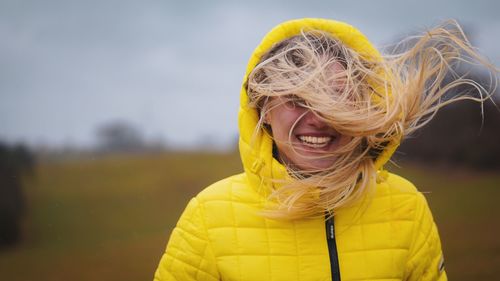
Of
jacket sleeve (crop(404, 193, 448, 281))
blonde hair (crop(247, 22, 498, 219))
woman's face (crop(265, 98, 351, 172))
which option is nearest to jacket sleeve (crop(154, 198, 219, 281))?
blonde hair (crop(247, 22, 498, 219))

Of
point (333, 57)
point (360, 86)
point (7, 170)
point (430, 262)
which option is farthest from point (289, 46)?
point (7, 170)

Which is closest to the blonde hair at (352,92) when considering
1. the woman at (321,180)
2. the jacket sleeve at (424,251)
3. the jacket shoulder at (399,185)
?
the woman at (321,180)

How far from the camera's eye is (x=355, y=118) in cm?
132

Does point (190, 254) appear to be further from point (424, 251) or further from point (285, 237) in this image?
point (424, 251)

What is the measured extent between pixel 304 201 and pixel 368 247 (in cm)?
24

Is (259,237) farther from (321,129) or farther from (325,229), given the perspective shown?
(321,129)

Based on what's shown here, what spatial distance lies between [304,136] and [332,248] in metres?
0.34

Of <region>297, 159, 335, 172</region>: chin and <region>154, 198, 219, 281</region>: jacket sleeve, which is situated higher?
<region>297, 159, 335, 172</region>: chin

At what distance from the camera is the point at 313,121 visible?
135cm

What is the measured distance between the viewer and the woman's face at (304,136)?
1355mm

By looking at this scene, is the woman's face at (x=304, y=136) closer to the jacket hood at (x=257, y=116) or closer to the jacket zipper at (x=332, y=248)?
the jacket hood at (x=257, y=116)

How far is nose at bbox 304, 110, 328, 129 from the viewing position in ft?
4.40

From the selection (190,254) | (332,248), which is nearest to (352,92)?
(332,248)

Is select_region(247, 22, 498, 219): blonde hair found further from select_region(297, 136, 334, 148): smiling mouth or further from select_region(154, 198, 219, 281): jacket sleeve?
select_region(154, 198, 219, 281): jacket sleeve
